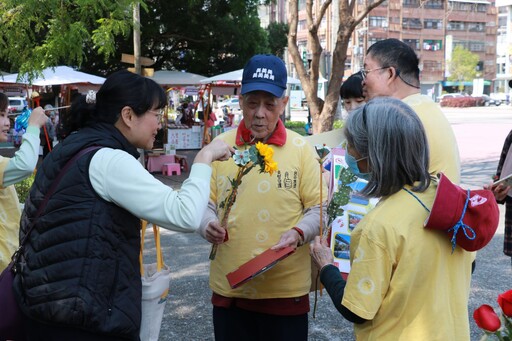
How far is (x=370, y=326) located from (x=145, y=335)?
78 cm

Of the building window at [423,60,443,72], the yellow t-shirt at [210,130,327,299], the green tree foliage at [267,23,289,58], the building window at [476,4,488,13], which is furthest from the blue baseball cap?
the building window at [476,4,488,13]

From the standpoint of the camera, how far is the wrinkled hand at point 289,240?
2469 millimetres

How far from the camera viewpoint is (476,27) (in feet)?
285

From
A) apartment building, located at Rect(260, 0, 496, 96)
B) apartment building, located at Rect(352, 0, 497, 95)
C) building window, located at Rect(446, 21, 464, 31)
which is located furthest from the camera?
building window, located at Rect(446, 21, 464, 31)

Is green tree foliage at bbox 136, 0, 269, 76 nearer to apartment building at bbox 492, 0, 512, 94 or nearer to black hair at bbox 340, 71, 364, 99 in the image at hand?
black hair at bbox 340, 71, 364, 99

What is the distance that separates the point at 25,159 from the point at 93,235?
129 centimetres

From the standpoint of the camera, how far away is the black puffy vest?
1875 mm

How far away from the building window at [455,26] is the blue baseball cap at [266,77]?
283ft

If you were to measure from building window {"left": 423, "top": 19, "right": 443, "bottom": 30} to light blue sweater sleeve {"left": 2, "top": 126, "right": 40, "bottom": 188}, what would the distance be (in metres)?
81.6

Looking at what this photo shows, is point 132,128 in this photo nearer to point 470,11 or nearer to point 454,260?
point 454,260

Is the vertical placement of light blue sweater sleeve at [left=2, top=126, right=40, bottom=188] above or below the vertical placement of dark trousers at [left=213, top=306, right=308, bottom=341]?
above

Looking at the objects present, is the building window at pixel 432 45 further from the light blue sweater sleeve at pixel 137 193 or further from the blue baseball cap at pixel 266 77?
the light blue sweater sleeve at pixel 137 193

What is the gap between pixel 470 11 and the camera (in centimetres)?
8600

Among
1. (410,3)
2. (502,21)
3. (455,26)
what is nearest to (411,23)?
(410,3)
